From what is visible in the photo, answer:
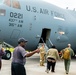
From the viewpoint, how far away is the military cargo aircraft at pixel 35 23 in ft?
62.3

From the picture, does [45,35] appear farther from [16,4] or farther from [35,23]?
[16,4]

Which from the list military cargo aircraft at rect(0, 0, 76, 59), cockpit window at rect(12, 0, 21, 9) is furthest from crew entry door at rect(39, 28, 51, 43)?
cockpit window at rect(12, 0, 21, 9)

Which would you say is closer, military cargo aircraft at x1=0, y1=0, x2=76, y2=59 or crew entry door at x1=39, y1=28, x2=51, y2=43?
military cargo aircraft at x1=0, y1=0, x2=76, y2=59

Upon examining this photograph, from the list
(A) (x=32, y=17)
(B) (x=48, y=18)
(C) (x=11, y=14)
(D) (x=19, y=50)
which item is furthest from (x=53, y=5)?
(D) (x=19, y=50)

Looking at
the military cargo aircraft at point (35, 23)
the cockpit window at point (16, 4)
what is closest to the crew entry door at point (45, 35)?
the military cargo aircraft at point (35, 23)

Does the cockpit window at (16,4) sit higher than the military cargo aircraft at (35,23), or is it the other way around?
the cockpit window at (16,4)

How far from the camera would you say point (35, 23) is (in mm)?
20484

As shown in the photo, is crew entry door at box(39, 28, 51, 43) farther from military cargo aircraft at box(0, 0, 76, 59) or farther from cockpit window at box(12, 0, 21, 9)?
cockpit window at box(12, 0, 21, 9)

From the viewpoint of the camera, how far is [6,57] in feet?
71.0

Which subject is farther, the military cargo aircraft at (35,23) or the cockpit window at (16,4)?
the cockpit window at (16,4)

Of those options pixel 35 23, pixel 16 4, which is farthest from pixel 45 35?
pixel 16 4

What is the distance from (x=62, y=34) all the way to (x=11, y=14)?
580 cm

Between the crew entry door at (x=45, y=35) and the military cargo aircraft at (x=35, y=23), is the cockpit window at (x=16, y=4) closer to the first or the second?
the military cargo aircraft at (x=35, y=23)

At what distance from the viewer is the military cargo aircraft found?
747 inches
